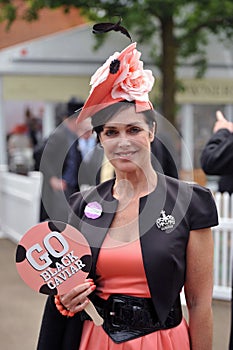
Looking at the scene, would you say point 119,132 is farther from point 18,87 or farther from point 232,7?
point 18,87

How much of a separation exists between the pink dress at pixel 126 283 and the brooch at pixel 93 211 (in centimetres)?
10

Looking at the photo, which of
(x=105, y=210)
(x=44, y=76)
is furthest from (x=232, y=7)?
(x=105, y=210)

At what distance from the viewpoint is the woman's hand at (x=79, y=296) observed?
1.83 m

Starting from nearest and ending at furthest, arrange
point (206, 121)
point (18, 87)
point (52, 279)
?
point (52, 279) → point (18, 87) → point (206, 121)

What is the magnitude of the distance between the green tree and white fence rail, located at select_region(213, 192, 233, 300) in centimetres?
308

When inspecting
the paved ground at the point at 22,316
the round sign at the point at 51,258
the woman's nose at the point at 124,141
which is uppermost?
the woman's nose at the point at 124,141

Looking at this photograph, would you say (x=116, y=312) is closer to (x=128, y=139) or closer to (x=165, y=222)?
(x=165, y=222)

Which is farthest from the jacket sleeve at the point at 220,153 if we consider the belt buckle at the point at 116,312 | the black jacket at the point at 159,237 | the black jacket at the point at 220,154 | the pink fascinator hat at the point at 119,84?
the belt buckle at the point at 116,312

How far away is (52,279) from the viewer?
1.78 m

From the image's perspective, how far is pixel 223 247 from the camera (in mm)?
5555

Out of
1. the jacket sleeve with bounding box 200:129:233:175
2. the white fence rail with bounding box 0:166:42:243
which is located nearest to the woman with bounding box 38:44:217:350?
the jacket sleeve with bounding box 200:129:233:175

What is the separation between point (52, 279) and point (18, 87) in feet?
31.5

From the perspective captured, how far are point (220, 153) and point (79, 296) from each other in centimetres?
235

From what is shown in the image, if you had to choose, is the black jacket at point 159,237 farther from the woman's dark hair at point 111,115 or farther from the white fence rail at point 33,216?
the white fence rail at point 33,216
